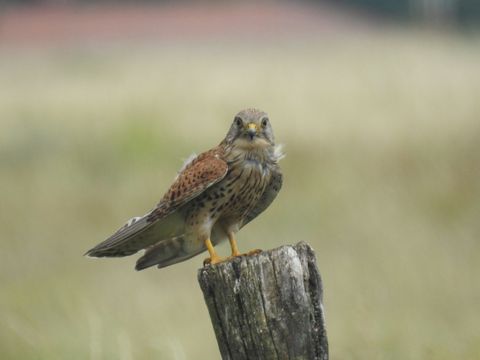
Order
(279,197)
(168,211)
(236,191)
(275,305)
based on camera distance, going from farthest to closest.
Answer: (279,197), (236,191), (168,211), (275,305)

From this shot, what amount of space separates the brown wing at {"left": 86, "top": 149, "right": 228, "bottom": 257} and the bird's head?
10 centimetres

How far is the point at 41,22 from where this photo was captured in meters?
35.6

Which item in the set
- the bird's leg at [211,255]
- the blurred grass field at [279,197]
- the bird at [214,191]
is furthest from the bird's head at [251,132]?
the blurred grass field at [279,197]

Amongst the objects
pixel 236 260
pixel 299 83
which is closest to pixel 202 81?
pixel 299 83

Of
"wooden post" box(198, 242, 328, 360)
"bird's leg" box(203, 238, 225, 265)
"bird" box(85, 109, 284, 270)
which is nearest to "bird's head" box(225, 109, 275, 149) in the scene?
"bird" box(85, 109, 284, 270)

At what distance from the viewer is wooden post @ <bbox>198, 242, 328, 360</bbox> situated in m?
3.80

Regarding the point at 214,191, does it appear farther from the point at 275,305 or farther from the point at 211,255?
the point at 275,305

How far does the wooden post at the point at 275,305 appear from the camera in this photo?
3.80m

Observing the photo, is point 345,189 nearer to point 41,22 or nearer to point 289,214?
point 289,214

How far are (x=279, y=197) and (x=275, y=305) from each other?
21.5ft

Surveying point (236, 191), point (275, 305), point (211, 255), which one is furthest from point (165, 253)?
point (275, 305)

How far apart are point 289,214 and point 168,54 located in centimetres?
1309

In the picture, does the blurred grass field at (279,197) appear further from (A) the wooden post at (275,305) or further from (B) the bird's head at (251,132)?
(A) the wooden post at (275,305)

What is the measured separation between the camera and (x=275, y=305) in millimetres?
3797
